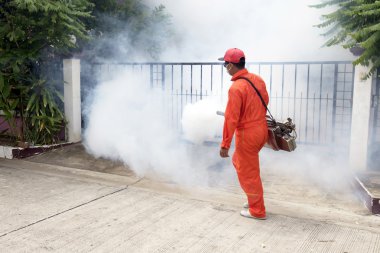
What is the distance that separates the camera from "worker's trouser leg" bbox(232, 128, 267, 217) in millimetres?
4523

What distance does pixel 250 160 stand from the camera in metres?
4.53

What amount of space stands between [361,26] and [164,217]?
3.75 metres

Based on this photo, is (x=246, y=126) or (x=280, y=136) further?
(x=280, y=136)

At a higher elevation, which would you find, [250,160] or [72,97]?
[72,97]

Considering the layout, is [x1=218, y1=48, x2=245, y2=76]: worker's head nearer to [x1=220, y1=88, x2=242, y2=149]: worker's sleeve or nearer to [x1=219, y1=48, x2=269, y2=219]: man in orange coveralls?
[x1=219, y1=48, x2=269, y2=219]: man in orange coveralls

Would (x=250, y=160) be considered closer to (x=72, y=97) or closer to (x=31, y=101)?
(x=31, y=101)

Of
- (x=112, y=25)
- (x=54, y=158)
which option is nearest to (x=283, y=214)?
(x=54, y=158)

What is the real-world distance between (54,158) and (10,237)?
369 centimetres

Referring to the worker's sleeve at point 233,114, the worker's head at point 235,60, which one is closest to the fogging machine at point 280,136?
the worker's sleeve at point 233,114

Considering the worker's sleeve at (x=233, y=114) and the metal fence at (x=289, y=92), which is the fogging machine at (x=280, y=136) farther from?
the metal fence at (x=289, y=92)

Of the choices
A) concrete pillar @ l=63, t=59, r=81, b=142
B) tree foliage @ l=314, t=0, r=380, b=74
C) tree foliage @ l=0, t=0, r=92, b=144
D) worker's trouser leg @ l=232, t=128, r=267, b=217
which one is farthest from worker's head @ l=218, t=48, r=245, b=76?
concrete pillar @ l=63, t=59, r=81, b=142

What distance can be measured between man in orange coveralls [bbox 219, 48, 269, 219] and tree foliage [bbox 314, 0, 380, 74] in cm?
175

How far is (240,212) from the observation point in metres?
4.82

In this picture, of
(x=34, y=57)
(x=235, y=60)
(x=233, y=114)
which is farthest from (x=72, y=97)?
(x=233, y=114)
